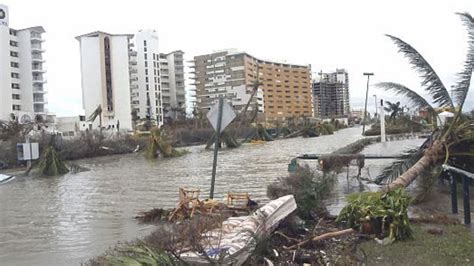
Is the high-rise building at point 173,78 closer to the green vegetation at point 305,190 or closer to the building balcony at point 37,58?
the building balcony at point 37,58

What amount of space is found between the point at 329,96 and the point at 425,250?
16374 centimetres

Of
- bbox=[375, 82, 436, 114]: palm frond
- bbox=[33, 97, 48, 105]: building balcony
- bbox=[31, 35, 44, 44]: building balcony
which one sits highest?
bbox=[31, 35, 44, 44]: building balcony

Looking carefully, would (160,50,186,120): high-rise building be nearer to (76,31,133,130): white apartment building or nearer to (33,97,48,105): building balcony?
(76,31,133,130): white apartment building

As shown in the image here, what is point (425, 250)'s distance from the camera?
715cm

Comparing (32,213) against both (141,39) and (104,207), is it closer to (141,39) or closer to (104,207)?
Result: (104,207)

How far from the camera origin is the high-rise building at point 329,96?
164875mm

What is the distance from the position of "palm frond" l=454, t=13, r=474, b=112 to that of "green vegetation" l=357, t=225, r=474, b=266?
22.8 ft

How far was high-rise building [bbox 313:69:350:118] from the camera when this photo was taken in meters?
165

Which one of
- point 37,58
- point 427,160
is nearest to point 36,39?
point 37,58

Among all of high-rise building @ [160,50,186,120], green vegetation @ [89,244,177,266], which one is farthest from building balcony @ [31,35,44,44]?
green vegetation @ [89,244,177,266]

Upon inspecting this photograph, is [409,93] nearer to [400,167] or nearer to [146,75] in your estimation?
[400,167]

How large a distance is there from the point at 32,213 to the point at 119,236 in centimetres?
577

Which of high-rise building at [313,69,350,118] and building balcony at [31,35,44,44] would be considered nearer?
building balcony at [31,35,44,44]

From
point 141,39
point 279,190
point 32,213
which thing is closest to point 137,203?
point 32,213
